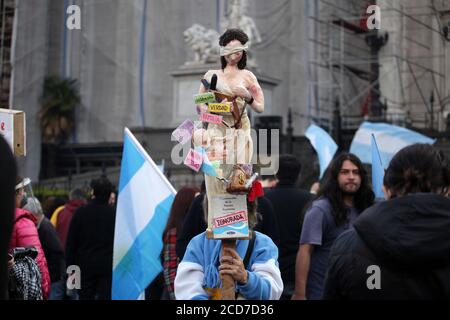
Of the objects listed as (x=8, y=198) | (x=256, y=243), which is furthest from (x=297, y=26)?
(x=8, y=198)

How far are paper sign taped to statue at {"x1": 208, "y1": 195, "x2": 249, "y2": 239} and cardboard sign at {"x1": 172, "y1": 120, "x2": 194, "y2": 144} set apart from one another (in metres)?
0.32

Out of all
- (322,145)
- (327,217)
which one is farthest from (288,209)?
(322,145)

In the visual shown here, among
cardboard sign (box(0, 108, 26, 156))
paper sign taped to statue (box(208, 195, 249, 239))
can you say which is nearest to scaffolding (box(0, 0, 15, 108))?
cardboard sign (box(0, 108, 26, 156))

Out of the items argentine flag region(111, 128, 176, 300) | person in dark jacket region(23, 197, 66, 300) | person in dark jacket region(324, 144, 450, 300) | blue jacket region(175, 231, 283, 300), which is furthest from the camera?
person in dark jacket region(23, 197, 66, 300)

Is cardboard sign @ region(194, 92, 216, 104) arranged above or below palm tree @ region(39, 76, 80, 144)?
below

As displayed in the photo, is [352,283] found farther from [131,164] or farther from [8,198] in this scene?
[131,164]

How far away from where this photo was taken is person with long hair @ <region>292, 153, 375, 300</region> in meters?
6.86

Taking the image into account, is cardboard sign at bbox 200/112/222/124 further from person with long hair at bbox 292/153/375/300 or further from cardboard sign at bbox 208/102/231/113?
person with long hair at bbox 292/153/375/300

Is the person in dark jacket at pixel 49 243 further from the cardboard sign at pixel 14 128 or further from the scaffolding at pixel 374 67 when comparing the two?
the scaffolding at pixel 374 67

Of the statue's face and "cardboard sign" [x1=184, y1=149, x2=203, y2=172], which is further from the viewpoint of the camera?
the statue's face

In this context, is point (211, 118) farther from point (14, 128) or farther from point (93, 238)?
point (93, 238)

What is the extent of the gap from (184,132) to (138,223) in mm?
3189

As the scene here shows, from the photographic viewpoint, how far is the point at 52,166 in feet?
84.9
